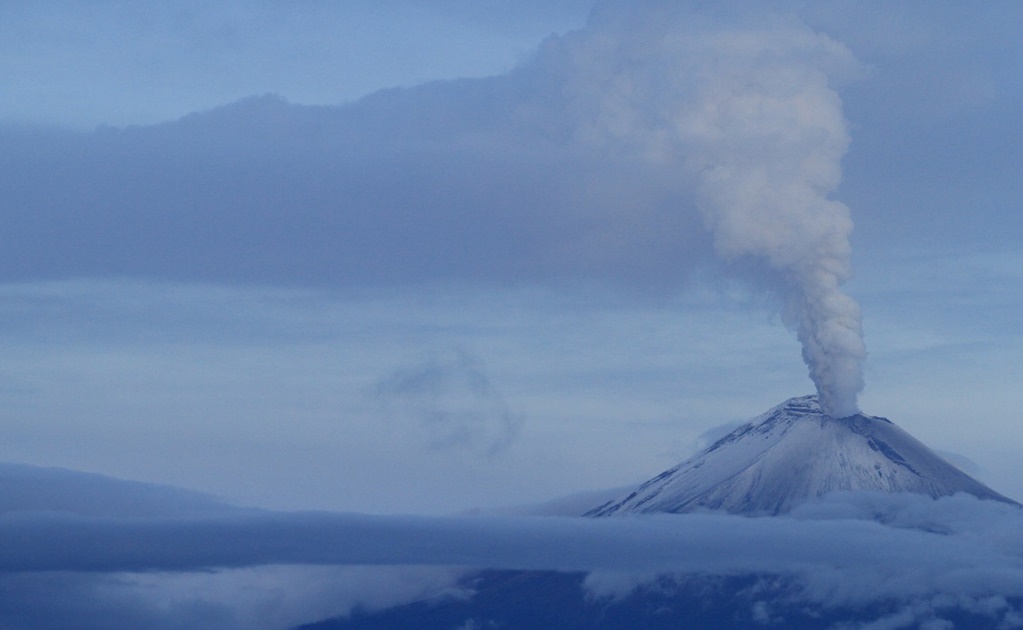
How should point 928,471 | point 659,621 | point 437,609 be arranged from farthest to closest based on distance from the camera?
point 437,609
point 659,621
point 928,471

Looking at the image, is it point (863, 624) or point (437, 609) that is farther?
point (437, 609)

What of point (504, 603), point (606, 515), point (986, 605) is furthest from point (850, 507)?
point (504, 603)

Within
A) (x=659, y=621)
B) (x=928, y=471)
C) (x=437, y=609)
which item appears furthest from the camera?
(x=437, y=609)

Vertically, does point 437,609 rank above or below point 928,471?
below

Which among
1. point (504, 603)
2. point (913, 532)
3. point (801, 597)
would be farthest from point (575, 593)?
point (913, 532)

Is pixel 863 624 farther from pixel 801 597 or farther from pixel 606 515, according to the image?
pixel 606 515

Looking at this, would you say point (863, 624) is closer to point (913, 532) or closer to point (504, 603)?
point (913, 532)
